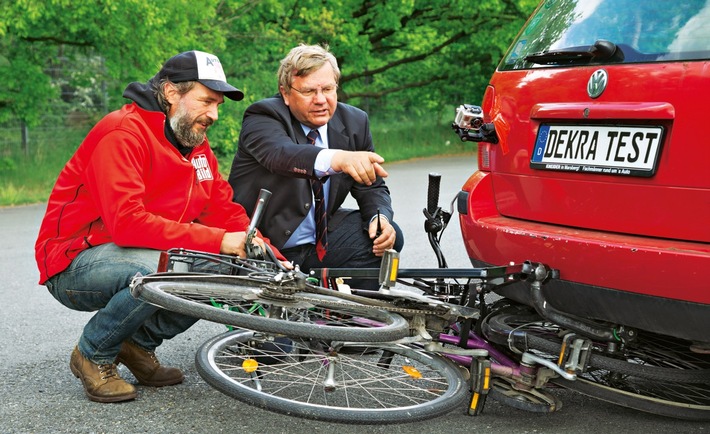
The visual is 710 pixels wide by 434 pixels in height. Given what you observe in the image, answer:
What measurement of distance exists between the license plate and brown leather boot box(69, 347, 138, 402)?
1931 mm

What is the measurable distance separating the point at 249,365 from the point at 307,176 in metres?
0.99

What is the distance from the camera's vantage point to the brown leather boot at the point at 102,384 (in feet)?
14.0

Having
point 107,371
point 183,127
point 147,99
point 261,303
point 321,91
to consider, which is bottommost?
point 107,371

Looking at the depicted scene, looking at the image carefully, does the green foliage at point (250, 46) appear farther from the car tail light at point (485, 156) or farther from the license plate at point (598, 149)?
the license plate at point (598, 149)

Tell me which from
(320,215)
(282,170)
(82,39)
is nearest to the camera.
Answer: (282,170)

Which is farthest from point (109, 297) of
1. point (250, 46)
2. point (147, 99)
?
point (250, 46)

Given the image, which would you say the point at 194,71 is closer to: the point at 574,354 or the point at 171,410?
the point at 171,410

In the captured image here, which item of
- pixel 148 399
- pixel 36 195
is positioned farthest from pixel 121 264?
pixel 36 195

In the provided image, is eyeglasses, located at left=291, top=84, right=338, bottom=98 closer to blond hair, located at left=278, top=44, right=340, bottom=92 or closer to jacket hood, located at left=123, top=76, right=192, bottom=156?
blond hair, located at left=278, top=44, right=340, bottom=92

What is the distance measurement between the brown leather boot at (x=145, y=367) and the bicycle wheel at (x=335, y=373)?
1.98 feet

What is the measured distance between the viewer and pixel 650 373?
3639mm

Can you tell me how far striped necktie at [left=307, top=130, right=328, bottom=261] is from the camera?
503 centimetres

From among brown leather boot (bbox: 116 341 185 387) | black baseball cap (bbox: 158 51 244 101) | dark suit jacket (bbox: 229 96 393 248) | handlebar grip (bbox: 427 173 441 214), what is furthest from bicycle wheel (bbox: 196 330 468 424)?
black baseball cap (bbox: 158 51 244 101)

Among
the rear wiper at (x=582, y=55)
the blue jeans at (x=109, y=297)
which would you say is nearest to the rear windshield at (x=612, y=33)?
the rear wiper at (x=582, y=55)
